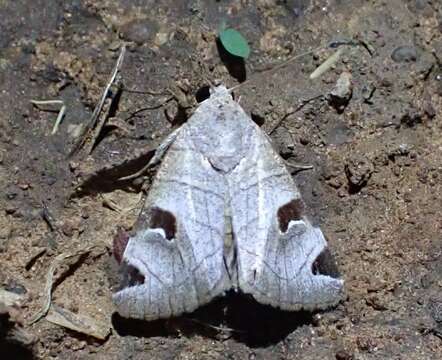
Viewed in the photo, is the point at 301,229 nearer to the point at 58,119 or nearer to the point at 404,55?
the point at 404,55

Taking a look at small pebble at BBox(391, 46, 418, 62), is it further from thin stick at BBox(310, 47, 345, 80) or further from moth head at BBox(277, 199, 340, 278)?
moth head at BBox(277, 199, 340, 278)

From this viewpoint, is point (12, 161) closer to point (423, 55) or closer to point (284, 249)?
point (284, 249)

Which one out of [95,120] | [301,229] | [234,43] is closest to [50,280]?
[95,120]

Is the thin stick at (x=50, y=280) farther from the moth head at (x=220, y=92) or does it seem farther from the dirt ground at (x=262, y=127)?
the moth head at (x=220, y=92)

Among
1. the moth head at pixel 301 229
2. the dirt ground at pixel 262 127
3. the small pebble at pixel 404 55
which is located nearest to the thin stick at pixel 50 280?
the dirt ground at pixel 262 127

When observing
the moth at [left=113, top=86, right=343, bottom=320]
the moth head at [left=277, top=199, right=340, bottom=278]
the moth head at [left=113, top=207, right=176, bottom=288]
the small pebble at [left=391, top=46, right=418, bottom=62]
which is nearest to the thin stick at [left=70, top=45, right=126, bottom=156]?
the moth at [left=113, top=86, right=343, bottom=320]

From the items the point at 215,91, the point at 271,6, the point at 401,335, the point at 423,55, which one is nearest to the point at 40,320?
the point at 215,91
